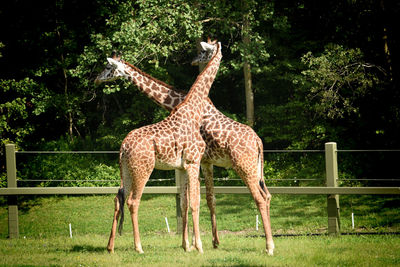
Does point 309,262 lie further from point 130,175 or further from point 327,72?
point 327,72

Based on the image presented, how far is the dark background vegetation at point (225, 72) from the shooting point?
47.2 feet

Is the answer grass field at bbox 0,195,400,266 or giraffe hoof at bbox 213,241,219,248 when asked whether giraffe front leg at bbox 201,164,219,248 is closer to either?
giraffe hoof at bbox 213,241,219,248

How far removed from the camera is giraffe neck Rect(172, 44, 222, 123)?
8.10m

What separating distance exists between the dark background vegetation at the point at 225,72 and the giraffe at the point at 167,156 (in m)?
6.43

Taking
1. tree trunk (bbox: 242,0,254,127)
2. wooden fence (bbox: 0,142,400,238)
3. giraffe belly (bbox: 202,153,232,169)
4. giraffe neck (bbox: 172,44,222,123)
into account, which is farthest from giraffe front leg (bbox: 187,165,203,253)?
tree trunk (bbox: 242,0,254,127)

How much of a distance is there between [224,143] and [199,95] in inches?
33.6

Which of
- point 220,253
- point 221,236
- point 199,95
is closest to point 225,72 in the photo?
point 221,236

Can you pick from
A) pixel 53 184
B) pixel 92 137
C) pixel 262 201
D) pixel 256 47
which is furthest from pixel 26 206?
pixel 262 201

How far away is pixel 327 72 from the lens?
1375 cm

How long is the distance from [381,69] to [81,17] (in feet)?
32.7

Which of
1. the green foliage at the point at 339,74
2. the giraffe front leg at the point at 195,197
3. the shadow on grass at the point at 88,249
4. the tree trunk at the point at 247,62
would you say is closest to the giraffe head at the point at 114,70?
the giraffe front leg at the point at 195,197

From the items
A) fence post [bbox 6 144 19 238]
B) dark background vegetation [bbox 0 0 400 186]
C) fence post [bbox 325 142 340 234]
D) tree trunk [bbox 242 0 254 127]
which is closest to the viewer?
fence post [bbox 325 142 340 234]

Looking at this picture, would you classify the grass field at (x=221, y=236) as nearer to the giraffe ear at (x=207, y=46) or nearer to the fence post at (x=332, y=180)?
the fence post at (x=332, y=180)

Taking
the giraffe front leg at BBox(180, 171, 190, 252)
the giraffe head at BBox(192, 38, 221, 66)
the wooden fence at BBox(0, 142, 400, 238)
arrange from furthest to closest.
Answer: the wooden fence at BBox(0, 142, 400, 238) → the giraffe head at BBox(192, 38, 221, 66) → the giraffe front leg at BBox(180, 171, 190, 252)
